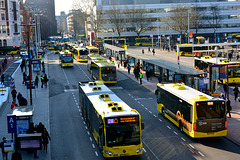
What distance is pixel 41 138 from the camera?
767 inches

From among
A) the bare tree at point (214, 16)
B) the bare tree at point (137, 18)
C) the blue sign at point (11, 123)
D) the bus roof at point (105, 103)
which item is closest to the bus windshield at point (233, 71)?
the bus roof at point (105, 103)

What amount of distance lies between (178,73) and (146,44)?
86073 millimetres


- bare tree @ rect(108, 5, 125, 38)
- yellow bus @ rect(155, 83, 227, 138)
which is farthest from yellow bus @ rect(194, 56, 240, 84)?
bare tree @ rect(108, 5, 125, 38)

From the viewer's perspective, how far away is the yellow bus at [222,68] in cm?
3431

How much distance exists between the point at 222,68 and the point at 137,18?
9353 centimetres

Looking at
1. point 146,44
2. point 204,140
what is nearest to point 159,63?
point 204,140

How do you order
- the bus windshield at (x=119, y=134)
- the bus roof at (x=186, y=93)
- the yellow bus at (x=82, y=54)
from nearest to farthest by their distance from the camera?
the bus windshield at (x=119, y=134)
the bus roof at (x=186, y=93)
the yellow bus at (x=82, y=54)

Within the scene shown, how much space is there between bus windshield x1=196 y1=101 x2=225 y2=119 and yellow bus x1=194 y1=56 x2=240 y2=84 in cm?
1299

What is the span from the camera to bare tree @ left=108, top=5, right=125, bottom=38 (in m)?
126

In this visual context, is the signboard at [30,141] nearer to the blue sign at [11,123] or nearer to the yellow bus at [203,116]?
the blue sign at [11,123]

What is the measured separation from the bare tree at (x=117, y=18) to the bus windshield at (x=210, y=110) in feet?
350

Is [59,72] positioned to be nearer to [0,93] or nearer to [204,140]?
[0,93]

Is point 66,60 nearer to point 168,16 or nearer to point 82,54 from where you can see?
point 82,54

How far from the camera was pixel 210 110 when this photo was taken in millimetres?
21312
